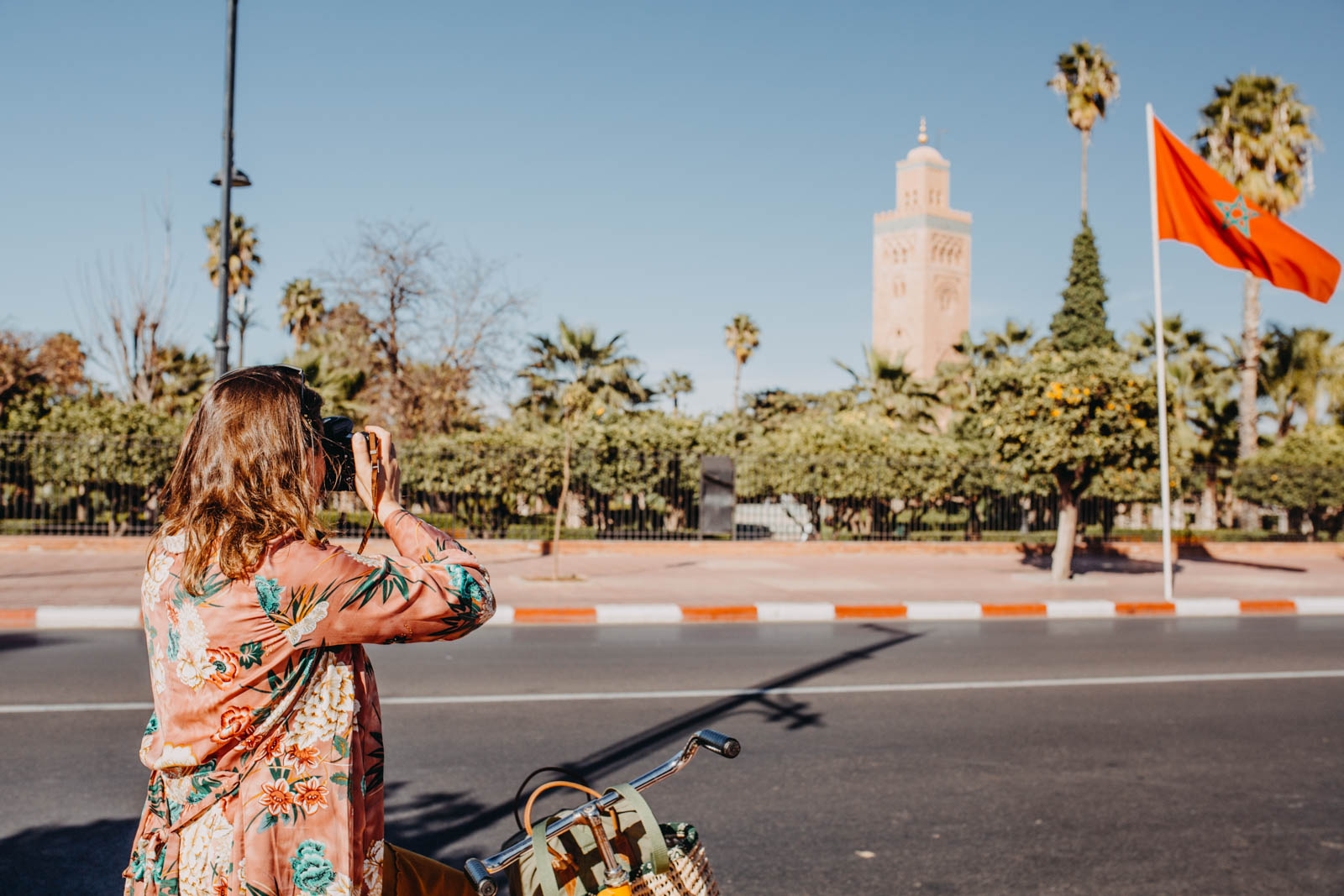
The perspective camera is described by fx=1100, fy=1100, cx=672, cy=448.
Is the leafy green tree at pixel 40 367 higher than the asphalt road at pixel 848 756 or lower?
higher

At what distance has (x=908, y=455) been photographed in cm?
2153

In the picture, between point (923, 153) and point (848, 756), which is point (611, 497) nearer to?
point (848, 756)

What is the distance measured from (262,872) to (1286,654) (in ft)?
33.2

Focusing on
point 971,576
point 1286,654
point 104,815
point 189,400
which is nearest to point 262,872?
point 104,815

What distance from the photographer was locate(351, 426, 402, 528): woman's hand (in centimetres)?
197

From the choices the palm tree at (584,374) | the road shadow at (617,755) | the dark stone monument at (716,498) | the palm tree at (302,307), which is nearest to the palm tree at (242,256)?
the palm tree at (302,307)

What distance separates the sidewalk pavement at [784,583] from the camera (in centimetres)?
1154

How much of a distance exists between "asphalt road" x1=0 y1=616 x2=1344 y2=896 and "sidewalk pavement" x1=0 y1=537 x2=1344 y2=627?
190 cm

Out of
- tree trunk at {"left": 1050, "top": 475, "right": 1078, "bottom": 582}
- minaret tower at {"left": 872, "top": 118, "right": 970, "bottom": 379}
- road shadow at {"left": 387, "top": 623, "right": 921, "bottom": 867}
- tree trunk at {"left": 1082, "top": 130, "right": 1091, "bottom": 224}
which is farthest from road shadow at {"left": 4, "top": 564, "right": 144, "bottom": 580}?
minaret tower at {"left": 872, "top": 118, "right": 970, "bottom": 379}

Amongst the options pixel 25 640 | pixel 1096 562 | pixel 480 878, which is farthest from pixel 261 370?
pixel 1096 562

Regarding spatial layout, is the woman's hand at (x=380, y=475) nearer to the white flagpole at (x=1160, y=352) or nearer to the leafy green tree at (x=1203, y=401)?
the white flagpole at (x=1160, y=352)

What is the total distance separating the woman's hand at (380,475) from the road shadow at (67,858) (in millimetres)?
2701

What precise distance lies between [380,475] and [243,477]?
0.83 feet

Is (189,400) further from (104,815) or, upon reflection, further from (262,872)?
(262,872)
